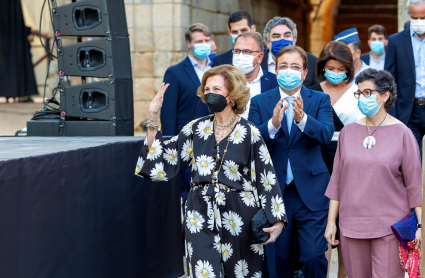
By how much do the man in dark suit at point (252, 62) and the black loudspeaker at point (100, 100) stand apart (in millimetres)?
1150

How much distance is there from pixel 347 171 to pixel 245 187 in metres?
0.59

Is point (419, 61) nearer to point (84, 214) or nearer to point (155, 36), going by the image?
point (84, 214)

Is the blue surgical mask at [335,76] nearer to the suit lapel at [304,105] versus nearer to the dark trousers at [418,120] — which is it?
the suit lapel at [304,105]

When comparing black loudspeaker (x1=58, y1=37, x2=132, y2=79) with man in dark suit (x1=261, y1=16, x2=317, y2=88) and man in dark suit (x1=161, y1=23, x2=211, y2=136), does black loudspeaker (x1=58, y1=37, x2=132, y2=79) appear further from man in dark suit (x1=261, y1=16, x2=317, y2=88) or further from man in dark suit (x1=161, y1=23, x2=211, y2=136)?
man in dark suit (x1=261, y1=16, x2=317, y2=88)

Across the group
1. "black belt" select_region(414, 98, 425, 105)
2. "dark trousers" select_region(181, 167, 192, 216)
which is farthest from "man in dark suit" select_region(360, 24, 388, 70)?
"dark trousers" select_region(181, 167, 192, 216)

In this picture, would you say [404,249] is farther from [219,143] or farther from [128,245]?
[128,245]

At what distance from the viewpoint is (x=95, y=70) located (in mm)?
5496

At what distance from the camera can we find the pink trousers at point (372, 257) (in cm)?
359

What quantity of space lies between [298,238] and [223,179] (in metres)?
0.81

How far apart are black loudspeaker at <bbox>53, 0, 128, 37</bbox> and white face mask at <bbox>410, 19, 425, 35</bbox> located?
8.02ft

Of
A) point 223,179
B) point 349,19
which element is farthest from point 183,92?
point 349,19

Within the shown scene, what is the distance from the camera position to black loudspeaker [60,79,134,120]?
542 cm

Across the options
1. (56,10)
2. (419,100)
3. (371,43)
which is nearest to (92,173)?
(56,10)

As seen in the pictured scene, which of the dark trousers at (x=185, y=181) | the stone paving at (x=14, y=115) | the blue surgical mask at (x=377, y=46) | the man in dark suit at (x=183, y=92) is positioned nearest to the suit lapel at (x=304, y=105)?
the dark trousers at (x=185, y=181)
